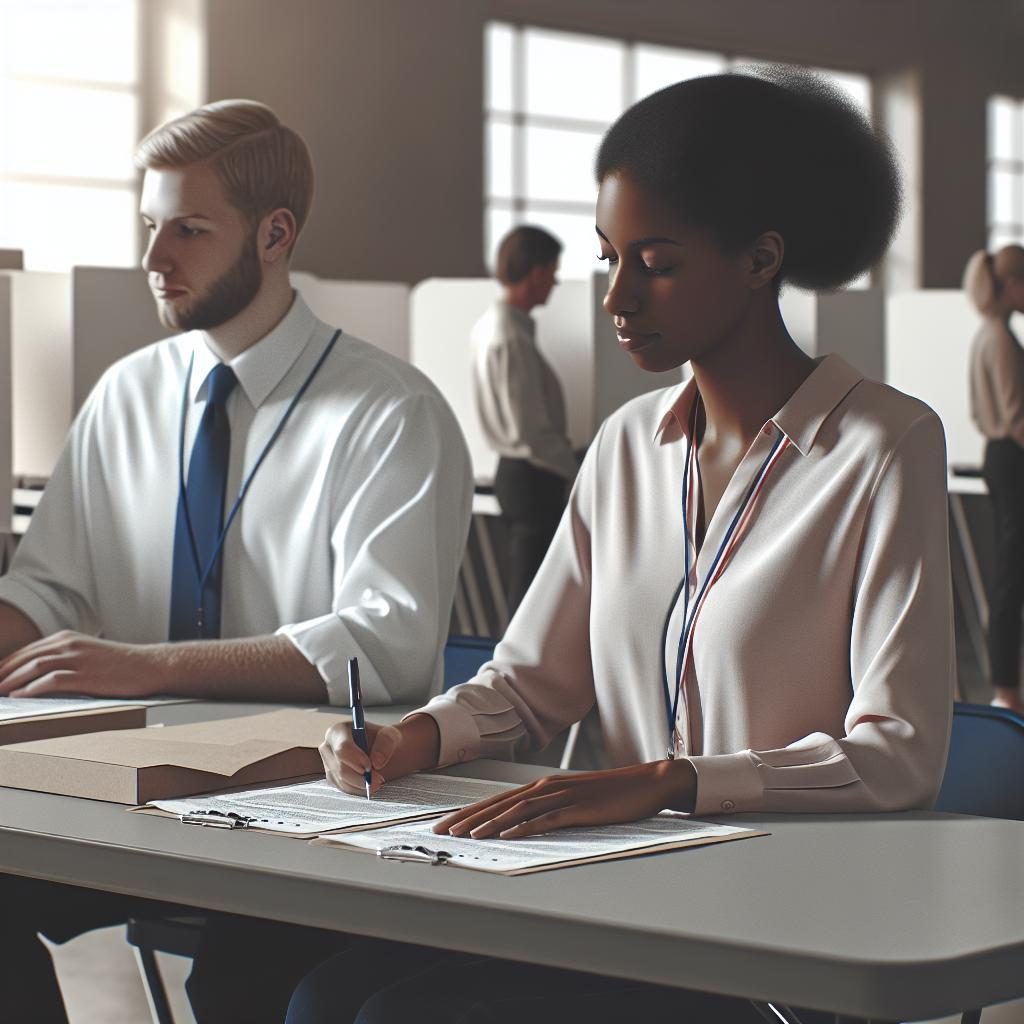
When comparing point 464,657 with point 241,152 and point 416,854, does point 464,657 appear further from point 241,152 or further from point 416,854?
point 416,854

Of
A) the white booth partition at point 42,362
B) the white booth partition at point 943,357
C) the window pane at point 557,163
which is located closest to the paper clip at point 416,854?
the white booth partition at point 42,362

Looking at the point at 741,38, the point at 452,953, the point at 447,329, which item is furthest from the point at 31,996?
the point at 741,38

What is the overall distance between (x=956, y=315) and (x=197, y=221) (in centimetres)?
463

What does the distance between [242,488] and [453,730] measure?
0.72 metres

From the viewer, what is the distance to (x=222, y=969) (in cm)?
154

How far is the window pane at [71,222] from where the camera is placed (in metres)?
8.18

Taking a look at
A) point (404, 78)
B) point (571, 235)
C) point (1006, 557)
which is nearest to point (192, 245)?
point (1006, 557)

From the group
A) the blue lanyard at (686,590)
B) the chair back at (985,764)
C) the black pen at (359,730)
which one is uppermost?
the blue lanyard at (686,590)

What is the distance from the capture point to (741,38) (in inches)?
417

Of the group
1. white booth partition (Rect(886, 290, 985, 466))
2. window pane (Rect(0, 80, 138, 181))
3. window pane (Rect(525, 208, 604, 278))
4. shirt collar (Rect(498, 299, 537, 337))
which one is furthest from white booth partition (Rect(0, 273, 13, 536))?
window pane (Rect(525, 208, 604, 278))

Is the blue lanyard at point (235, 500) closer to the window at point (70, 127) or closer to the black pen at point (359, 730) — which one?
the black pen at point (359, 730)

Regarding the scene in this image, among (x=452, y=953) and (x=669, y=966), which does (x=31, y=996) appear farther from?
(x=669, y=966)

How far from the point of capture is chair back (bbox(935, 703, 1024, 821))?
1.43m

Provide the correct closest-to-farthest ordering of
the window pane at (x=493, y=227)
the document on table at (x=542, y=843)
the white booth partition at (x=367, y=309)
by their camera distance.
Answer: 1. the document on table at (x=542, y=843)
2. the white booth partition at (x=367, y=309)
3. the window pane at (x=493, y=227)
